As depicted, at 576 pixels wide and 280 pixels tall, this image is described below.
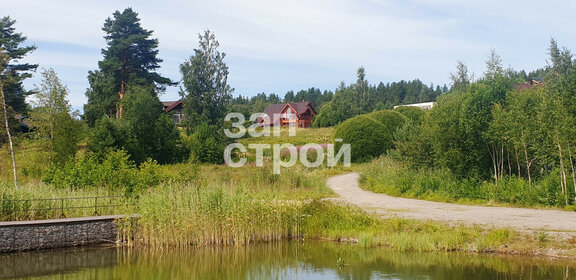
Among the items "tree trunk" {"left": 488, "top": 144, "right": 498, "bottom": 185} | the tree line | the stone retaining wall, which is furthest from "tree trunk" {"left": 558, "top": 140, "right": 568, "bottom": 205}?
the stone retaining wall

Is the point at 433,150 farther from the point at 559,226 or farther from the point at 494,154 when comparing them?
the point at 559,226

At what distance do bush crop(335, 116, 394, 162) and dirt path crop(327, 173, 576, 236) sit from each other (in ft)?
44.9

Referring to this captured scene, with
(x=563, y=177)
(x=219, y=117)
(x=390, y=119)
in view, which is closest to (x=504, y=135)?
(x=563, y=177)

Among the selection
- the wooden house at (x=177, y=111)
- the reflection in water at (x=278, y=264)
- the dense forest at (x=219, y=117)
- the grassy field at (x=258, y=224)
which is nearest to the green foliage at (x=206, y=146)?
the dense forest at (x=219, y=117)

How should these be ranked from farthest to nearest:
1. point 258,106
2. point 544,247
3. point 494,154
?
point 258,106, point 494,154, point 544,247

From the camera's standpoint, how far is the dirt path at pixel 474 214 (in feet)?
44.6

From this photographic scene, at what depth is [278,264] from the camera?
12562 mm

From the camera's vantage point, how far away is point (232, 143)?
42.2 meters

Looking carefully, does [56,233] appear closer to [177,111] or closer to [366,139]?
[366,139]

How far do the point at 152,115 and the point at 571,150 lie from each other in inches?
1144

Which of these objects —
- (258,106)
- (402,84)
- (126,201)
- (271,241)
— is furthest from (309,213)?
(402,84)

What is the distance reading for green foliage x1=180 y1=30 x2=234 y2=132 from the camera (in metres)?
45.7

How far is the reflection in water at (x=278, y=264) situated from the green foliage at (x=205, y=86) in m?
30.8

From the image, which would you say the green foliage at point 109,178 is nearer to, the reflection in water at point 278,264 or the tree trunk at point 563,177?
the reflection in water at point 278,264
